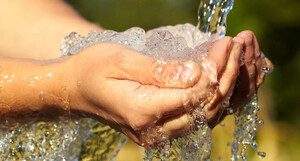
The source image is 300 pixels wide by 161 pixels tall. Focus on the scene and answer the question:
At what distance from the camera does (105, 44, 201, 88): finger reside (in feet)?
3.50

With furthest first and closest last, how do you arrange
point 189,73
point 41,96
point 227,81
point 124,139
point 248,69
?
1. point 124,139
2. point 248,69
3. point 41,96
4. point 227,81
5. point 189,73

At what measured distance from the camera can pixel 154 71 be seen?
108 cm

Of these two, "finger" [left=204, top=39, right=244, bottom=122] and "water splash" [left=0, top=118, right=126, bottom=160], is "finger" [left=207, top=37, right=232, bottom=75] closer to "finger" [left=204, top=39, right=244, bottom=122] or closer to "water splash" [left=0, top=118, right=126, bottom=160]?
"finger" [left=204, top=39, right=244, bottom=122]

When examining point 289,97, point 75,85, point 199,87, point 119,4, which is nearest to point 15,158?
point 75,85

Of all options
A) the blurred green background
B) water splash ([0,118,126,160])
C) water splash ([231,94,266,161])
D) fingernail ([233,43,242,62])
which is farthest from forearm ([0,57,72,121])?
the blurred green background

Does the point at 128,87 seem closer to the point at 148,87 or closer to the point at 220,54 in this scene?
the point at 148,87

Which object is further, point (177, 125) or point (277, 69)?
point (277, 69)

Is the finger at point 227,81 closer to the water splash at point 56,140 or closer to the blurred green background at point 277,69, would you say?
the water splash at point 56,140

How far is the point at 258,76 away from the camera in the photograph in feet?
4.79

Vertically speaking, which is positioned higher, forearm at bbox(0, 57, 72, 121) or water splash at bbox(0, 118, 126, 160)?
forearm at bbox(0, 57, 72, 121)

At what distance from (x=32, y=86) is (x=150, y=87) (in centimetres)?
39

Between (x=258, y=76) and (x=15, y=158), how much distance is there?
0.83 m

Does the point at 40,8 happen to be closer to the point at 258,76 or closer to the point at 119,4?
the point at 258,76

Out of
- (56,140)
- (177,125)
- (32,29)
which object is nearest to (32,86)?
(56,140)
